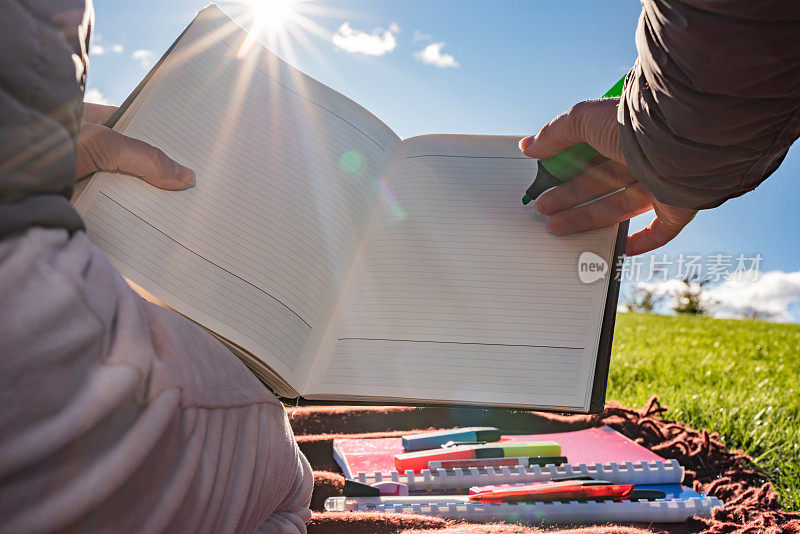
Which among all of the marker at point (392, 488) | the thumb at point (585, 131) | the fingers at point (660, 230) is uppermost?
the thumb at point (585, 131)

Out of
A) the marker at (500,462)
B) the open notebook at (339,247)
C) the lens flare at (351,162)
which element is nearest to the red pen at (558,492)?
the marker at (500,462)

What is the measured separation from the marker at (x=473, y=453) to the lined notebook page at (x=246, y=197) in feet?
1.15

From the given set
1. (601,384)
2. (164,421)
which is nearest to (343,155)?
(601,384)

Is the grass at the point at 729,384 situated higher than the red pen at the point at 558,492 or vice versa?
the grass at the point at 729,384

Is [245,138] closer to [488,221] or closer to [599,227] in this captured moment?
[488,221]

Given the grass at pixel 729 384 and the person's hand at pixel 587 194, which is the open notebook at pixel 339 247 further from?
the grass at pixel 729 384

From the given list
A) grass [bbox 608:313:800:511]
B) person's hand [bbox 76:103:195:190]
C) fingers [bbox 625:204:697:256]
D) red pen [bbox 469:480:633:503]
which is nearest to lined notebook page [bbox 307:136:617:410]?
fingers [bbox 625:204:697:256]

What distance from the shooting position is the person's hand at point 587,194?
3.47ft

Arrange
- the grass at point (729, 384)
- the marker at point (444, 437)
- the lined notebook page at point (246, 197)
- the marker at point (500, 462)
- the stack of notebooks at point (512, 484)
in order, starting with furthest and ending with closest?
1. the grass at point (729, 384)
2. the marker at point (444, 437)
3. the marker at point (500, 462)
4. the stack of notebooks at point (512, 484)
5. the lined notebook page at point (246, 197)

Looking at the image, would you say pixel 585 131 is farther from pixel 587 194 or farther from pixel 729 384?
pixel 729 384

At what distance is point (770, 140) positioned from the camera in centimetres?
77

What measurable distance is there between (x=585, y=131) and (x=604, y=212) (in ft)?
0.52

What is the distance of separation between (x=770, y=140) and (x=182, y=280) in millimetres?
861

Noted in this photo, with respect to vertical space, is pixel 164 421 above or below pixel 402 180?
below
